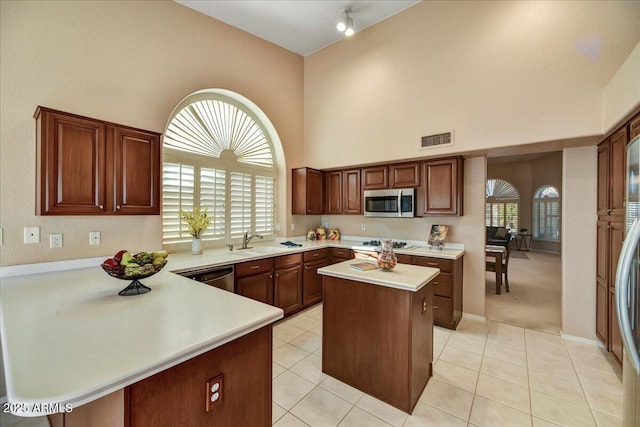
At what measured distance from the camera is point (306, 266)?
12.7 ft

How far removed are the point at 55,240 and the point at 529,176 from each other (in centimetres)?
1250

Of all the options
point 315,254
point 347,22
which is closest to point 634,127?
point 347,22

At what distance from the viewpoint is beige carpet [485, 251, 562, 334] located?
3.48m

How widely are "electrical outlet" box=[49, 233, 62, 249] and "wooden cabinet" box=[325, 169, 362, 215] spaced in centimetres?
345

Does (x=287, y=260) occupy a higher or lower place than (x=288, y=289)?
higher

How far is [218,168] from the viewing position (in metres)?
3.62

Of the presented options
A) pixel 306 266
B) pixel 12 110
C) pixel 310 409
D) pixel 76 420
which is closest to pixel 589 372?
pixel 310 409

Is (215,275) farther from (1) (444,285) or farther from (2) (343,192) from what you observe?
(1) (444,285)

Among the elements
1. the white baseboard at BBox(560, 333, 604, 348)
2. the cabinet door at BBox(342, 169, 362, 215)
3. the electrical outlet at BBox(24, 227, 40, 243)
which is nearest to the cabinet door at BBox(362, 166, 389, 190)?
the cabinet door at BBox(342, 169, 362, 215)

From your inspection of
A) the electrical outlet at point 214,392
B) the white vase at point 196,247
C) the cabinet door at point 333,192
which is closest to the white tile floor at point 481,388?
the electrical outlet at point 214,392

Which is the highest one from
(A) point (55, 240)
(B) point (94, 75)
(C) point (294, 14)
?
(C) point (294, 14)

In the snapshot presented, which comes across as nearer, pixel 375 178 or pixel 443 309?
pixel 443 309

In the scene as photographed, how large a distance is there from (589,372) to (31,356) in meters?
3.84

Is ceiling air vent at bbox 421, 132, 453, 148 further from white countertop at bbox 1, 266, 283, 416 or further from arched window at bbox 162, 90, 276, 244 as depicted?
white countertop at bbox 1, 266, 283, 416
